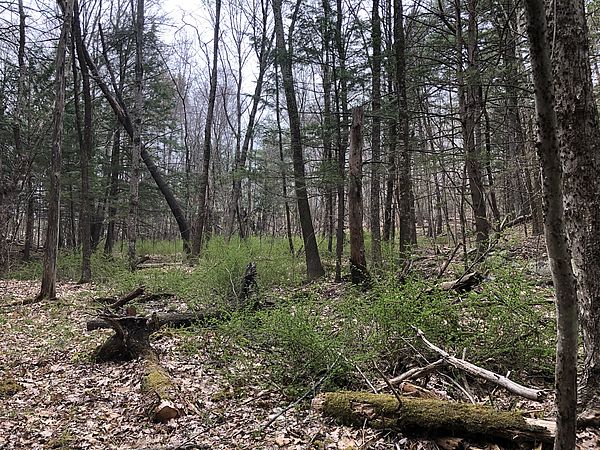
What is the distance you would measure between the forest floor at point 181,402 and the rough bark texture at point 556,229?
4.25 feet

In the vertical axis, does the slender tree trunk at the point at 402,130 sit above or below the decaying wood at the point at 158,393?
above

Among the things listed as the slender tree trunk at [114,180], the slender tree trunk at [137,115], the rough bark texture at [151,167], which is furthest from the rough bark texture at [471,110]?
the slender tree trunk at [114,180]

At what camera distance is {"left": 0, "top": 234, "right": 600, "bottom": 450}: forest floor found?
3328mm

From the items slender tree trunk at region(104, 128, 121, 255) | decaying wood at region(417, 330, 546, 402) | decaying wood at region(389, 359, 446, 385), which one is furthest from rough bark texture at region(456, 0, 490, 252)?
slender tree trunk at region(104, 128, 121, 255)

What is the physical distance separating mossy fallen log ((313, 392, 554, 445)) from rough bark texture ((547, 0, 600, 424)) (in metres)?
0.42

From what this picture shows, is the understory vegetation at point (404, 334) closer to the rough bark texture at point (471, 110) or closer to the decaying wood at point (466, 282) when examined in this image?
the decaying wood at point (466, 282)

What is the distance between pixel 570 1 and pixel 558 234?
2047 mm

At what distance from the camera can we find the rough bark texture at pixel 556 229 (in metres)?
1.49

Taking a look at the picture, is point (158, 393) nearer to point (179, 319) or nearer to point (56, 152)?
point (179, 319)

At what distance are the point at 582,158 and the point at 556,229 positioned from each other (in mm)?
1540

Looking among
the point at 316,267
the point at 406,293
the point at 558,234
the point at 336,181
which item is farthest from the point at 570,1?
the point at 316,267

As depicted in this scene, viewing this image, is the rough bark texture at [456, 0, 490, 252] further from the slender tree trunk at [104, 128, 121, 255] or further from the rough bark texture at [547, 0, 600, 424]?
the slender tree trunk at [104, 128, 121, 255]

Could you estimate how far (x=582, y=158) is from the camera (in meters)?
2.74

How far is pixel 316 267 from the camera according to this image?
1050 centimetres
